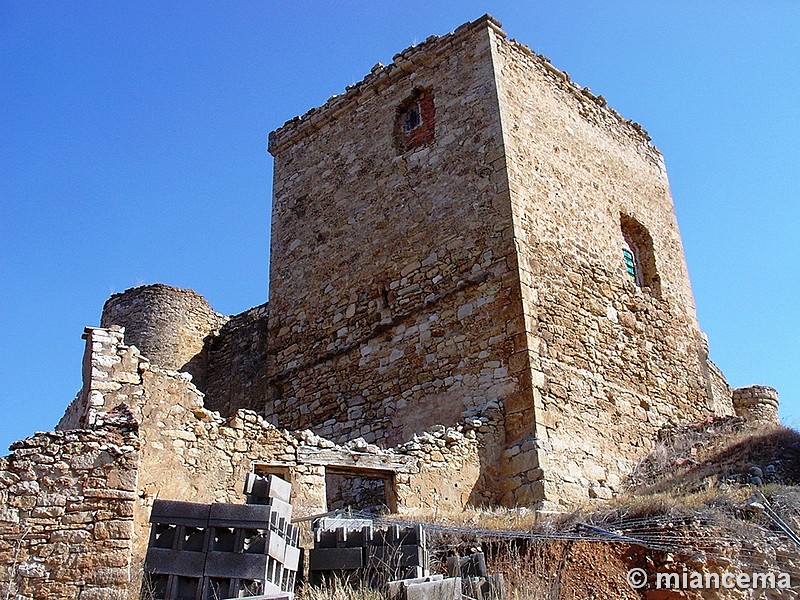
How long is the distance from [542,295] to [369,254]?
297 cm

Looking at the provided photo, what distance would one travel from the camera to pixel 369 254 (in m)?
13.7

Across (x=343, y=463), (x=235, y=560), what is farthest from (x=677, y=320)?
(x=235, y=560)

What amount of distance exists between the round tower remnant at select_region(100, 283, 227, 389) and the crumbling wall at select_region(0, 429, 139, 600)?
9.78 metres

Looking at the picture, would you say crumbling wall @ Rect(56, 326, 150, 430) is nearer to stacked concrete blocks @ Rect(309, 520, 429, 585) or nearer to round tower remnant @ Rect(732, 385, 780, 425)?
stacked concrete blocks @ Rect(309, 520, 429, 585)

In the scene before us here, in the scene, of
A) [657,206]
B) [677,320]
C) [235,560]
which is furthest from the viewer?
[657,206]

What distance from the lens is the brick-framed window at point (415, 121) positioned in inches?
548

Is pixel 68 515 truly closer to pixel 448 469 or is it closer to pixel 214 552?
pixel 214 552

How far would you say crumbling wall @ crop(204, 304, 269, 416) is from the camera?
15516 mm

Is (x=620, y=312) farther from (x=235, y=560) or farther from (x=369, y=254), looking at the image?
(x=235, y=560)

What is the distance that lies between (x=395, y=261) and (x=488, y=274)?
5.78 ft

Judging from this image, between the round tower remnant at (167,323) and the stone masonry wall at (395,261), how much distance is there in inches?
116

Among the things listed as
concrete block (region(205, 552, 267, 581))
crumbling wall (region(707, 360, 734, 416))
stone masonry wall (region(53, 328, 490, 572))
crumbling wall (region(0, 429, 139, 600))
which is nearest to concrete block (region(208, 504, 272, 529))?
concrete block (region(205, 552, 267, 581))

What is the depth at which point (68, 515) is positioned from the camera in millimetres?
6906

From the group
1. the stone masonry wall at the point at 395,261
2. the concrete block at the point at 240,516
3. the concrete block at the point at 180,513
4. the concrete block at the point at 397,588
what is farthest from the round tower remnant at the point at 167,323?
the concrete block at the point at 397,588
